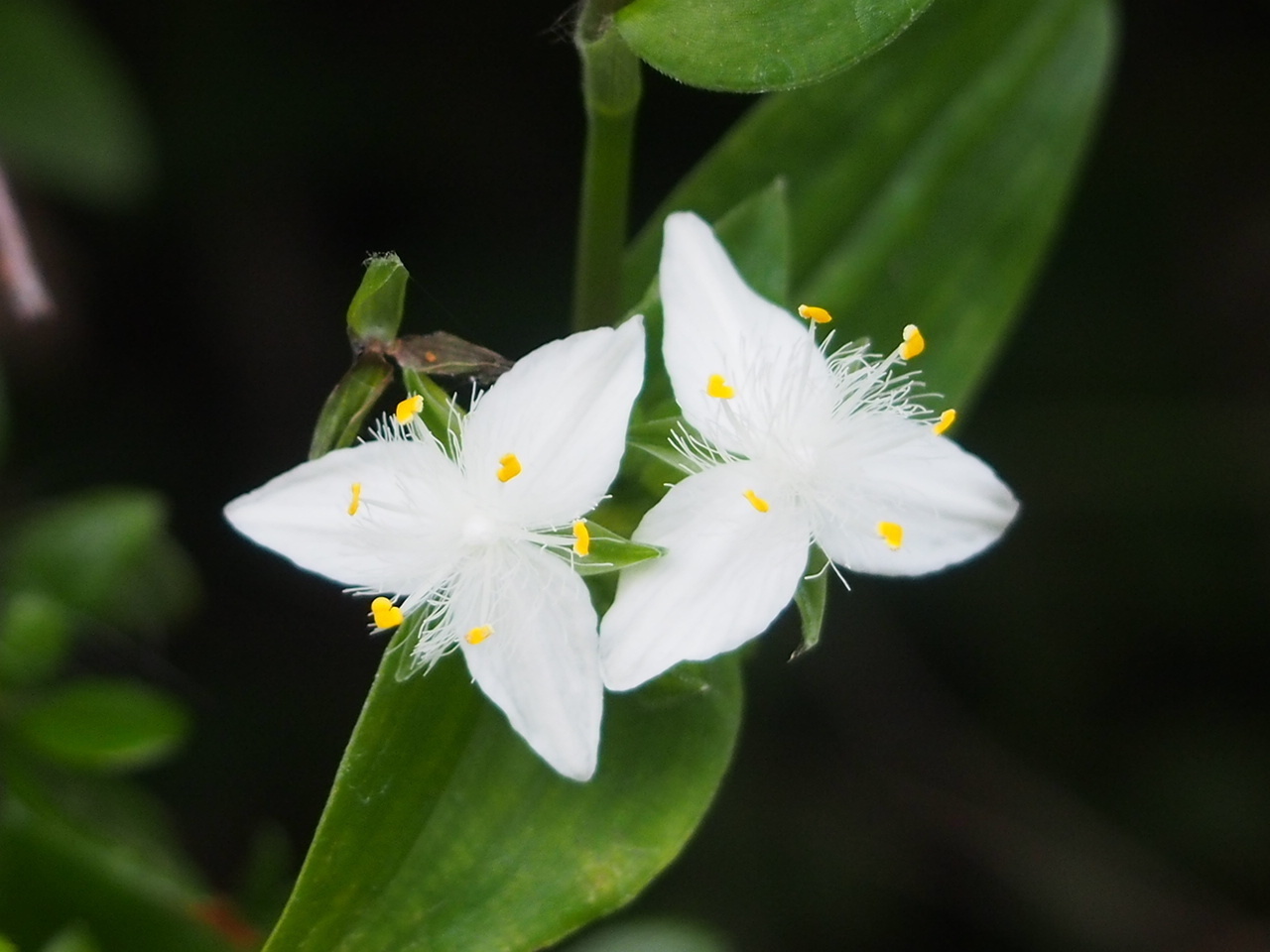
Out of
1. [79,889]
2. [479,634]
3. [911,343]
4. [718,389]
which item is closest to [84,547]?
[79,889]

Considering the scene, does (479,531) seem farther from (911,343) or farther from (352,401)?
(911,343)

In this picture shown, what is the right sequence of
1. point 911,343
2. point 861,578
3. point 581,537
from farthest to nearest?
point 861,578 → point 911,343 → point 581,537

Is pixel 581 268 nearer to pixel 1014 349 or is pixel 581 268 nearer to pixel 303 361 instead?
pixel 303 361

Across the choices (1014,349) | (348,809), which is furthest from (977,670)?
(348,809)

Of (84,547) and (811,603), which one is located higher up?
(811,603)

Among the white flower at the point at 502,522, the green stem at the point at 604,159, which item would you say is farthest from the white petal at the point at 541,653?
the green stem at the point at 604,159

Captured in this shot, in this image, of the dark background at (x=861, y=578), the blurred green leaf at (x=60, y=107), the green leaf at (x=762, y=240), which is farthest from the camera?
the dark background at (x=861, y=578)

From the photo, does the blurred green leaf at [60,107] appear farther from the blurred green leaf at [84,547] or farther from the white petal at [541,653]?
the white petal at [541,653]
